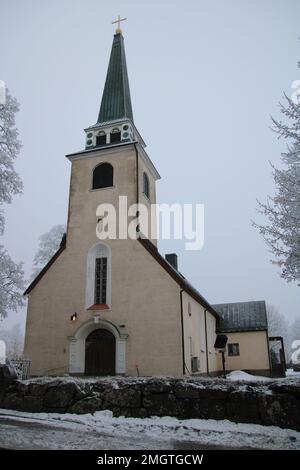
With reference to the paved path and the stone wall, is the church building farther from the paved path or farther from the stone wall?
the paved path

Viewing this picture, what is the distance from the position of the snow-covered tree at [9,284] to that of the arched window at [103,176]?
20.7 ft

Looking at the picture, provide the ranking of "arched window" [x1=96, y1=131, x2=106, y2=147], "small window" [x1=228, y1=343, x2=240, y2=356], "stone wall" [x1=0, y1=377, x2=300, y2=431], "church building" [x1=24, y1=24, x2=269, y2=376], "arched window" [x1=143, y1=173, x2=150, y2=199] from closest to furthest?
1. "stone wall" [x1=0, y1=377, x2=300, y2=431]
2. "church building" [x1=24, y1=24, x2=269, y2=376]
3. "arched window" [x1=143, y1=173, x2=150, y2=199]
4. "arched window" [x1=96, y1=131, x2=106, y2=147]
5. "small window" [x1=228, y1=343, x2=240, y2=356]

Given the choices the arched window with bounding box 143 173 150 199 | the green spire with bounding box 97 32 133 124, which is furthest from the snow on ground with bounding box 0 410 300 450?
the green spire with bounding box 97 32 133 124

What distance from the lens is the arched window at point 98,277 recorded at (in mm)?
19156

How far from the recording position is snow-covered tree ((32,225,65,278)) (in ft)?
98.6

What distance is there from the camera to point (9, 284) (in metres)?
19.3

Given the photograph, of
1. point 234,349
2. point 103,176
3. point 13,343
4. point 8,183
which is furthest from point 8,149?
point 13,343

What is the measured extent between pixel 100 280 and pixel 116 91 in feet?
47.6

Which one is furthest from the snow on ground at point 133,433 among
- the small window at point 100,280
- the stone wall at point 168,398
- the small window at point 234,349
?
the small window at point 234,349

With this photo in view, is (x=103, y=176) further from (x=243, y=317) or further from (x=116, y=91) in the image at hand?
(x=243, y=317)

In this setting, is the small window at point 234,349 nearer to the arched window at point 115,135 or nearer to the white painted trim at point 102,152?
the white painted trim at point 102,152

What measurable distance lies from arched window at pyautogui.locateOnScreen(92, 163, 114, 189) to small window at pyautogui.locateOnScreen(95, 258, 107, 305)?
4.52 metres

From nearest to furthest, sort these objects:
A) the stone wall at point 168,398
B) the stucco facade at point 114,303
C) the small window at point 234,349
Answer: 1. the stone wall at point 168,398
2. the stucco facade at point 114,303
3. the small window at point 234,349

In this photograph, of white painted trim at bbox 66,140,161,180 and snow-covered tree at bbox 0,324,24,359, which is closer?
white painted trim at bbox 66,140,161,180
